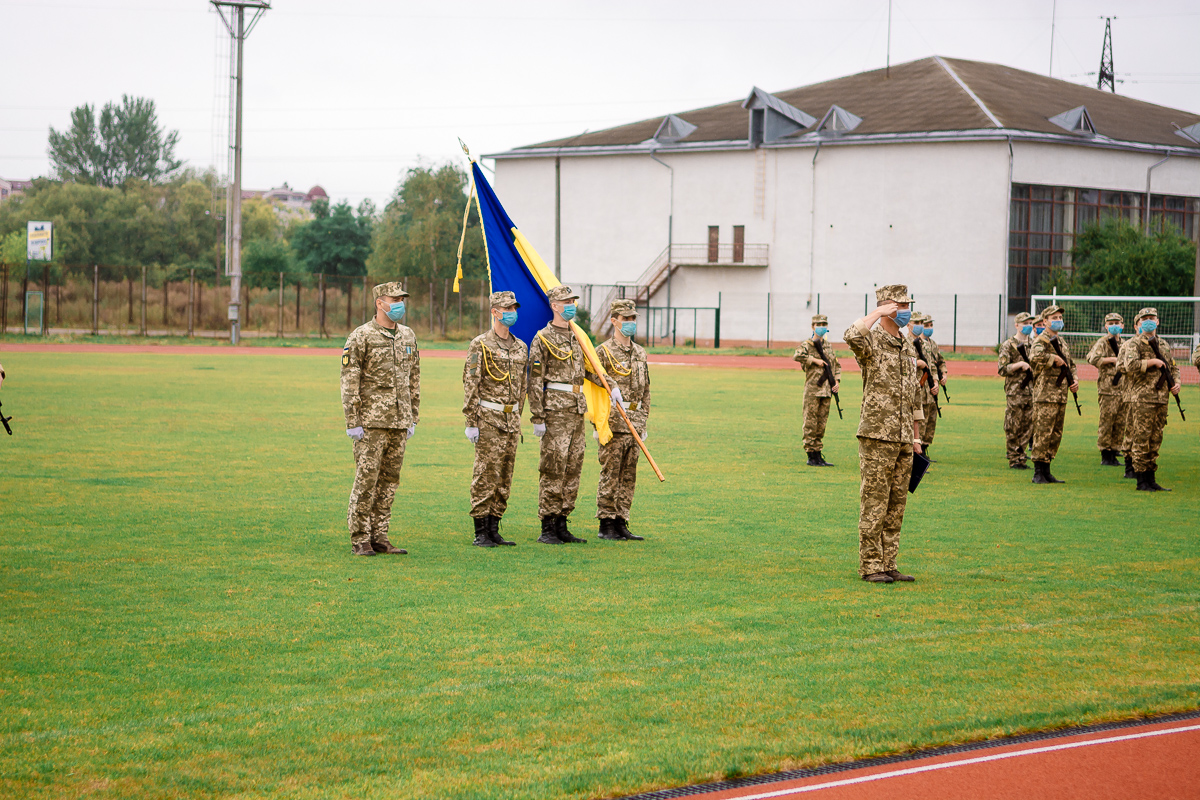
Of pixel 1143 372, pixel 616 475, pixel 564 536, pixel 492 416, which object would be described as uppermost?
pixel 1143 372

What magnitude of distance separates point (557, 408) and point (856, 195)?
4705 cm

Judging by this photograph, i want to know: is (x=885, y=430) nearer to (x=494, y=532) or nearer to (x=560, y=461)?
(x=560, y=461)

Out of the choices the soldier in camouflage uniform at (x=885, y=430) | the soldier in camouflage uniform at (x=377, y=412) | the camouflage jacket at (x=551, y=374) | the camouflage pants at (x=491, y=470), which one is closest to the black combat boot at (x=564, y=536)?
the camouflage pants at (x=491, y=470)

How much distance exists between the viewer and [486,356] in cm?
988

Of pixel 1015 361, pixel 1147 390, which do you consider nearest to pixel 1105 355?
pixel 1015 361

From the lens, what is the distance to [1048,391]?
14.6 meters

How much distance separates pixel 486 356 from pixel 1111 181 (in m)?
51.7

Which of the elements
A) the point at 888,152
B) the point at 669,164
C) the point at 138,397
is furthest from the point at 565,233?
the point at 138,397

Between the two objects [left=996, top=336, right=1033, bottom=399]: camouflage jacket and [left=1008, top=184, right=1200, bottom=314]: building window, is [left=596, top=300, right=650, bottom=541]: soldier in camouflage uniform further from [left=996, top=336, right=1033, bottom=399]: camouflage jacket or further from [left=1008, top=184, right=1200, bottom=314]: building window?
[left=1008, top=184, right=1200, bottom=314]: building window

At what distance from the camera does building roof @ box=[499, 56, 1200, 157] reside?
53062 mm

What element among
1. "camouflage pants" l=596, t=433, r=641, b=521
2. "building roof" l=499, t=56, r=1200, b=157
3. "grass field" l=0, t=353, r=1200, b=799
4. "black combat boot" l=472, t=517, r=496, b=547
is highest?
"building roof" l=499, t=56, r=1200, b=157

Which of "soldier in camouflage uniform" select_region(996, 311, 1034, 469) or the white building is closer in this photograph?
"soldier in camouflage uniform" select_region(996, 311, 1034, 469)

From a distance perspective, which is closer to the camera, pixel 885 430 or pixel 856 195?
pixel 885 430

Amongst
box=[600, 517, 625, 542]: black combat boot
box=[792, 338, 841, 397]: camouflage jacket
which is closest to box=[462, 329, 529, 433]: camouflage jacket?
box=[600, 517, 625, 542]: black combat boot
